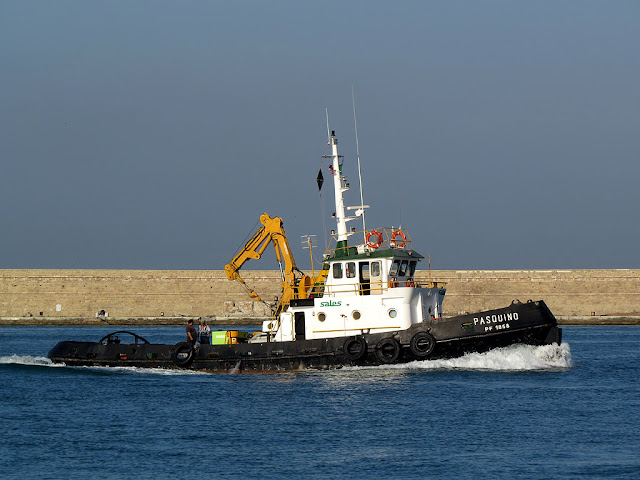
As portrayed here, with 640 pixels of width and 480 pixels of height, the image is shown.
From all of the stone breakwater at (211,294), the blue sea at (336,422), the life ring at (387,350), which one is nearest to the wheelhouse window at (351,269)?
the life ring at (387,350)

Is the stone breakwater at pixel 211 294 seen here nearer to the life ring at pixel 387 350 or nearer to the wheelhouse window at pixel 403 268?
the wheelhouse window at pixel 403 268

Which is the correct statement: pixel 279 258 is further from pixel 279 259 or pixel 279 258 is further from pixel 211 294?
pixel 211 294

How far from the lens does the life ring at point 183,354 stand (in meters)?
28.0

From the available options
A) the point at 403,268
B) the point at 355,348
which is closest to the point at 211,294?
the point at 403,268

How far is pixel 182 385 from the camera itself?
26156 millimetres

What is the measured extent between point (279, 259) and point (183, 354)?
4.17m

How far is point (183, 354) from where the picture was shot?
92.0ft

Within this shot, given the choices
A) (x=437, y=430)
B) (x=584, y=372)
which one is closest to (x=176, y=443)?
(x=437, y=430)

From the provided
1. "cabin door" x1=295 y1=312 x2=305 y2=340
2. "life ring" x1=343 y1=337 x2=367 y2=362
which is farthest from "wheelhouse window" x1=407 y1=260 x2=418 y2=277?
"cabin door" x1=295 y1=312 x2=305 y2=340

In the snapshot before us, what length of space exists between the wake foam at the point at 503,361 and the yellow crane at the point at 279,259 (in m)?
3.78

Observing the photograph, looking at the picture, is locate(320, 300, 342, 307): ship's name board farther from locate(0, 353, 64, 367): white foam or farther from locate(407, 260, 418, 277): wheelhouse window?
locate(0, 353, 64, 367): white foam

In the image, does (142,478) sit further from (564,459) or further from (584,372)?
(584,372)

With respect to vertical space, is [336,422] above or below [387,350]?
below

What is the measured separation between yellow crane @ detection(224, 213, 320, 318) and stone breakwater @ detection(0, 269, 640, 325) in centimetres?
3968
